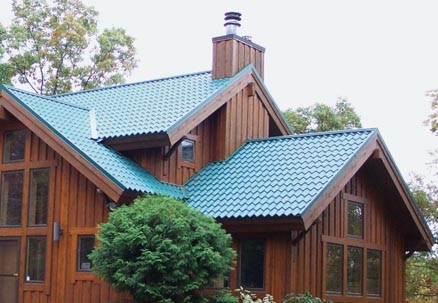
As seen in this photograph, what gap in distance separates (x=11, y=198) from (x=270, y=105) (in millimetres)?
6919

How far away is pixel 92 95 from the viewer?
23375 mm

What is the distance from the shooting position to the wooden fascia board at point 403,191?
1947cm

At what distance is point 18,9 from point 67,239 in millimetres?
20417

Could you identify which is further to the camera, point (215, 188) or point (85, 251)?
point (215, 188)

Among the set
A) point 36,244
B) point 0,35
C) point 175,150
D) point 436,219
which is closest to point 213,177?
point 175,150

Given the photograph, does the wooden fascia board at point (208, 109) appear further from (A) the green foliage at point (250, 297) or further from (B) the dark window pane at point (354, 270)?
(B) the dark window pane at point (354, 270)

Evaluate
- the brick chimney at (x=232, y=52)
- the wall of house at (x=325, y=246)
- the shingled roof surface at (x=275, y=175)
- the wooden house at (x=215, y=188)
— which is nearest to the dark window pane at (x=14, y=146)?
the wooden house at (x=215, y=188)

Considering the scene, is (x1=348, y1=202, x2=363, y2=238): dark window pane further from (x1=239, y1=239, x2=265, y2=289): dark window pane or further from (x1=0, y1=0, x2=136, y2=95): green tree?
(x1=0, y1=0, x2=136, y2=95): green tree

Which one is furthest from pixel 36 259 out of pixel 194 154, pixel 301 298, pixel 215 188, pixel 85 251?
pixel 301 298

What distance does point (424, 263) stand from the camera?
27.2 m

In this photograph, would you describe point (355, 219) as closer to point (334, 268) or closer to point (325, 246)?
point (334, 268)

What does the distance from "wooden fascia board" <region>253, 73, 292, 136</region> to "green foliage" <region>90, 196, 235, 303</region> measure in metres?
6.19

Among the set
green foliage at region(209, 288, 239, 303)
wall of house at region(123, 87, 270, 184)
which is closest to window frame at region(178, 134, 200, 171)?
wall of house at region(123, 87, 270, 184)

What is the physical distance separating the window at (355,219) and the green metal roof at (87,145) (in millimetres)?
3714
